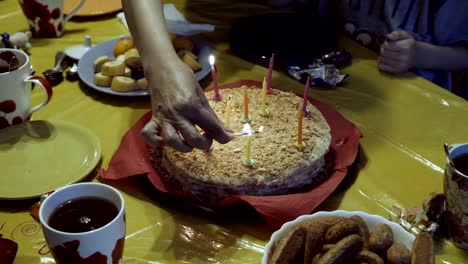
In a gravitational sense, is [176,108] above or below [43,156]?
above

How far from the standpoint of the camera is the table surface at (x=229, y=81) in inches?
41.6

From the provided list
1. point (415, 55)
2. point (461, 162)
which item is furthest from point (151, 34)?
point (415, 55)

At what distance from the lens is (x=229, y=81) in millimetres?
1630

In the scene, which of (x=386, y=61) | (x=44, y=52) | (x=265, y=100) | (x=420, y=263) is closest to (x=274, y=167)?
(x=265, y=100)

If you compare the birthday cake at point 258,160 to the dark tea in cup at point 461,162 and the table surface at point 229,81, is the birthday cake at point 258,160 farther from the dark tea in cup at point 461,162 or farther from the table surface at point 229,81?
the dark tea in cup at point 461,162

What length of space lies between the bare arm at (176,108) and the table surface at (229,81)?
0.16m

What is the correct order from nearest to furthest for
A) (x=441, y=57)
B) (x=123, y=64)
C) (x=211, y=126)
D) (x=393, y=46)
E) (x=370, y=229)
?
(x=370, y=229)
(x=211, y=126)
(x=123, y=64)
(x=393, y=46)
(x=441, y=57)

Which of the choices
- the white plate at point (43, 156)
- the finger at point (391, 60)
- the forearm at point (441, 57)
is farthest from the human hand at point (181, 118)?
the forearm at point (441, 57)

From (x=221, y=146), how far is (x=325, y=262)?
456 millimetres

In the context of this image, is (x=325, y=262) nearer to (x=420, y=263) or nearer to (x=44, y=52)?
(x=420, y=263)

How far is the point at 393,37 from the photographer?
1652mm

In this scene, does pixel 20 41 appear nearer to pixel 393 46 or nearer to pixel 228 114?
pixel 228 114

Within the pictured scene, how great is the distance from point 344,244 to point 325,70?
33.9 inches

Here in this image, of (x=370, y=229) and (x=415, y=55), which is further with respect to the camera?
(x=415, y=55)
